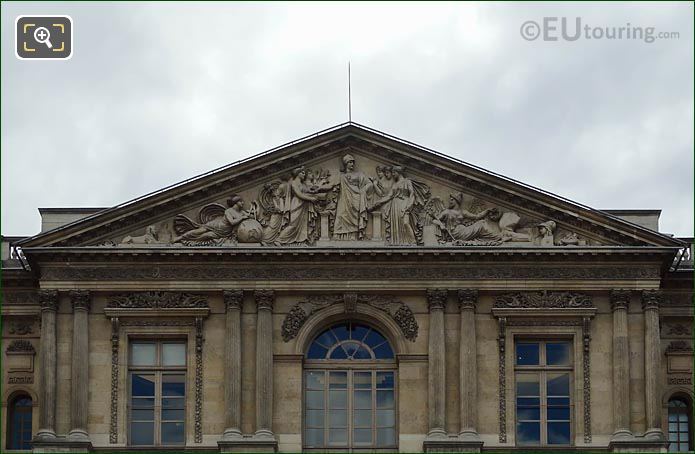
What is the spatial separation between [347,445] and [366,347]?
279cm

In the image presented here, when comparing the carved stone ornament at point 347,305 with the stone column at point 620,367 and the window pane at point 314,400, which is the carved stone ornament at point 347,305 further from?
the stone column at point 620,367

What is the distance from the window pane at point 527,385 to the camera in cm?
6334

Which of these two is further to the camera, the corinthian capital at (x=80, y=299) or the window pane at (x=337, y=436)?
the corinthian capital at (x=80, y=299)

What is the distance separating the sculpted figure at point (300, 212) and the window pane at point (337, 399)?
4134 millimetres

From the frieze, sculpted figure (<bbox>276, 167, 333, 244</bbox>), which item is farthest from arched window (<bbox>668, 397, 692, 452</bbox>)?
sculpted figure (<bbox>276, 167, 333, 244</bbox>)

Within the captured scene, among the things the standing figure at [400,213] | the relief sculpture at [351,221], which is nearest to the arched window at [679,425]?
the relief sculpture at [351,221]

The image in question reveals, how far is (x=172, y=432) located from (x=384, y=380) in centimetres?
582

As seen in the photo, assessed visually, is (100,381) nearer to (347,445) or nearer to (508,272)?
(347,445)

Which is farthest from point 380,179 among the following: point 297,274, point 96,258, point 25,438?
point 25,438

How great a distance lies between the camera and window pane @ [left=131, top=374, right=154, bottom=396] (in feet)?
208

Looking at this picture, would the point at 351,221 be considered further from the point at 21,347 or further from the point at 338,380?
the point at 21,347

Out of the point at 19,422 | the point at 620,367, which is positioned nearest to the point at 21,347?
the point at 19,422

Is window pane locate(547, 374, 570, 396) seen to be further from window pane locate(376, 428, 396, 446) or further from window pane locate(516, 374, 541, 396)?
window pane locate(376, 428, 396, 446)

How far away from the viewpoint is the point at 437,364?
63.0 metres
